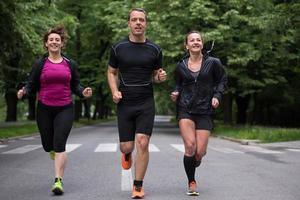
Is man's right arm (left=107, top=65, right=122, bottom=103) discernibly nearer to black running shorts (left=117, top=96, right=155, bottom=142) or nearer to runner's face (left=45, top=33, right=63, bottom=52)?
black running shorts (left=117, top=96, right=155, bottom=142)

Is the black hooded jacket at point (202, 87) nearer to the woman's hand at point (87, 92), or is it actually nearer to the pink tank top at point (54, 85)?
the woman's hand at point (87, 92)

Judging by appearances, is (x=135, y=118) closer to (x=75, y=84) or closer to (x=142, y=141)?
(x=142, y=141)

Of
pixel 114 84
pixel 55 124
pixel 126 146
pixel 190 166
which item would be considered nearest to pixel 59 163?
pixel 55 124

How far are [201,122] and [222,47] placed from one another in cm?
2141

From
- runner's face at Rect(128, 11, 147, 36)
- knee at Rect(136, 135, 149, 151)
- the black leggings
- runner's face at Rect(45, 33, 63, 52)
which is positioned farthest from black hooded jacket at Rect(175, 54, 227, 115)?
runner's face at Rect(45, 33, 63, 52)

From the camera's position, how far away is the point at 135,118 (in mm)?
6727

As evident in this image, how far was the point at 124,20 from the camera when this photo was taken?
97.9 ft

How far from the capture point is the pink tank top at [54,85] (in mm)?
7086

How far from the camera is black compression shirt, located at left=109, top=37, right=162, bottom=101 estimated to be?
6617mm

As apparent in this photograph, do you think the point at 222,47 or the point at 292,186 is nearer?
the point at 292,186

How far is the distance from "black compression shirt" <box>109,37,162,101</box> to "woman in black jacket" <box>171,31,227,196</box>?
49cm

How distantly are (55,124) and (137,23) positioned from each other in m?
1.64

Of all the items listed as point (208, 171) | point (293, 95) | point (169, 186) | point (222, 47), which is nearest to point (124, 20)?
point (222, 47)

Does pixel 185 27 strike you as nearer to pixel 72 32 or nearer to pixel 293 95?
pixel 72 32
